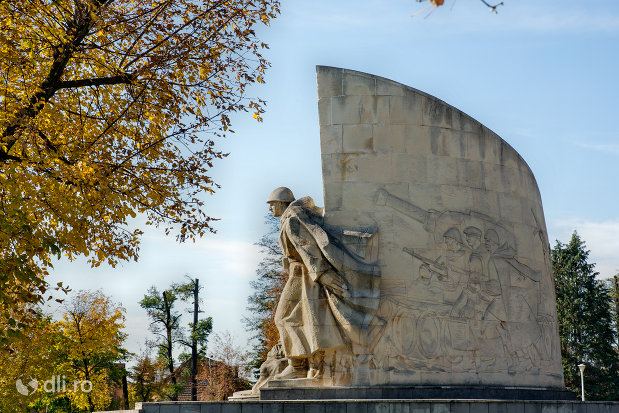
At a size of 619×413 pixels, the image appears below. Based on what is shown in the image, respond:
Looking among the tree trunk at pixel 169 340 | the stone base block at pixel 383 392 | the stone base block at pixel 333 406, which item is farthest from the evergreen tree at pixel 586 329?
the stone base block at pixel 333 406

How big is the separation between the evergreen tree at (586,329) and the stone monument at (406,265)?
72.0ft

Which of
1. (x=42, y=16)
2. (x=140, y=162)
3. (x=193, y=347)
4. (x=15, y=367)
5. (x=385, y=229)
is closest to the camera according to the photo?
(x=42, y=16)

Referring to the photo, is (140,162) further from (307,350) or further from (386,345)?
(386,345)

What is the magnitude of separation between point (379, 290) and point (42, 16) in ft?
22.6

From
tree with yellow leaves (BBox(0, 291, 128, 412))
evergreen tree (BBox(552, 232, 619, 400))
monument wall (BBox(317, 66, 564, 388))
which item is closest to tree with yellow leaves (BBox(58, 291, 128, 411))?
tree with yellow leaves (BBox(0, 291, 128, 412))

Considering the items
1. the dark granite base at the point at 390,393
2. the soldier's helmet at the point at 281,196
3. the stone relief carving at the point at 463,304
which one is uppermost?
the soldier's helmet at the point at 281,196

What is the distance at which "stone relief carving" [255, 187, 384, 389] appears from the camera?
12.5 meters

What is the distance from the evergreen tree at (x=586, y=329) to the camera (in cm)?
3409

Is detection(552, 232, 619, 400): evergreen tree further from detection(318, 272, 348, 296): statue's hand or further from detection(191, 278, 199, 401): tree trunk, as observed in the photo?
detection(318, 272, 348, 296): statue's hand

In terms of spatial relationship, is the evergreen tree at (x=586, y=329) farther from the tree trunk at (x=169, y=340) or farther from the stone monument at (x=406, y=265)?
the stone monument at (x=406, y=265)

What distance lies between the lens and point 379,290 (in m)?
12.7

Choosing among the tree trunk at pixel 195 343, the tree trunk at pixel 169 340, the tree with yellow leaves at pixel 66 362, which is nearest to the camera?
the tree with yellow leaves at pixel 66 362

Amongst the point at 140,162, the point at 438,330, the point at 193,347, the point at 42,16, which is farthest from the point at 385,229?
the point at 193,347

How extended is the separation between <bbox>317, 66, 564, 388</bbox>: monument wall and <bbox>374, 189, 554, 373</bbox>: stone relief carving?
0.06ft
